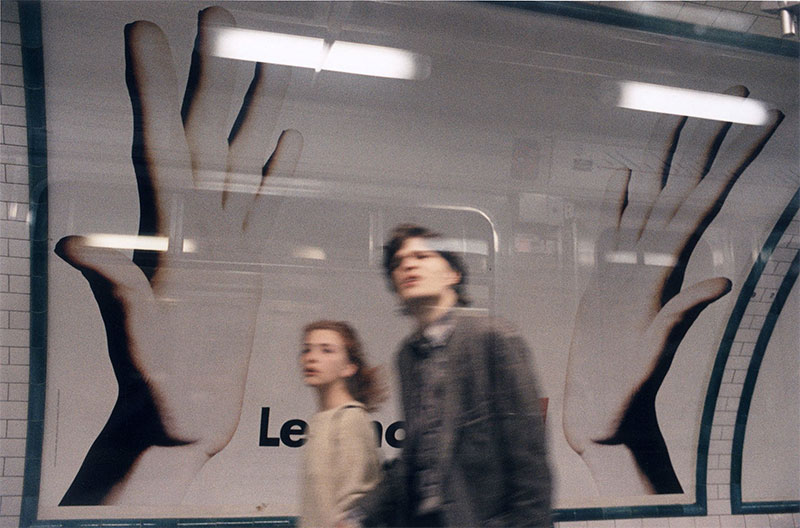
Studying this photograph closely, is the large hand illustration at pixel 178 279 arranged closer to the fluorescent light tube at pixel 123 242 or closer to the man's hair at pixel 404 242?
the fluorescent light tube at pixel 123 242

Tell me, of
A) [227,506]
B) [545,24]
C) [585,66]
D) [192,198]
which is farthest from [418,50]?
[227,506]

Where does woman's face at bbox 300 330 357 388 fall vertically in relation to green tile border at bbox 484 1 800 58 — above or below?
below

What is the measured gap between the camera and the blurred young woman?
2348mm

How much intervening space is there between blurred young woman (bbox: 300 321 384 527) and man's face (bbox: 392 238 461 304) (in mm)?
256

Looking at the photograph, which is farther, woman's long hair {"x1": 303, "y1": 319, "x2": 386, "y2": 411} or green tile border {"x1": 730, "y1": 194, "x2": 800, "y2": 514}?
green tile border {"x1": 730, "y1": 194, "x2": 800, "y2": 514}

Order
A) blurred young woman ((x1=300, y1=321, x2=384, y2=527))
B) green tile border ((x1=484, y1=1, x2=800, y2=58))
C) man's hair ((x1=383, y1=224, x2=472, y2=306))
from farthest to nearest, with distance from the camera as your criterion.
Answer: green tile border ((x1=484, y1=1, x2=800, y2=58))
man's hair ((x1=383, y1=224, x2=472, y2=306))
blurred young woman ((x1=300, y1=321, x2=384, y2=527))

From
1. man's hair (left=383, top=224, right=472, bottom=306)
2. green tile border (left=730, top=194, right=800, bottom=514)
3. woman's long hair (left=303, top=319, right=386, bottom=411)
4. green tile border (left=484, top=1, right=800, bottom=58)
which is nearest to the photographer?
woman's long hair (left=303, top=319, right=386, bottom=411)

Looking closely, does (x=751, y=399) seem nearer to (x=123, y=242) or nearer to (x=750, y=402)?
(x=750, y=402)

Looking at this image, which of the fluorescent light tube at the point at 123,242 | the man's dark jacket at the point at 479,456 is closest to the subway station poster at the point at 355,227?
the fluorescent light tube at the point at 123,242

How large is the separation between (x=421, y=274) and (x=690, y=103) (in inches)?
61.4

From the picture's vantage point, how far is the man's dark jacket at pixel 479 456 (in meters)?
2.36

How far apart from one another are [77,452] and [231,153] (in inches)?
47.3

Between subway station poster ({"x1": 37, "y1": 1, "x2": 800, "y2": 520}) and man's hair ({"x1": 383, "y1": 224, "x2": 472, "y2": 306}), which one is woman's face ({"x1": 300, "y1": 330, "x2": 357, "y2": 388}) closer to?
subway station poster ({"x1": 37, "y1": 1, "x2": 800, "y2": 520})

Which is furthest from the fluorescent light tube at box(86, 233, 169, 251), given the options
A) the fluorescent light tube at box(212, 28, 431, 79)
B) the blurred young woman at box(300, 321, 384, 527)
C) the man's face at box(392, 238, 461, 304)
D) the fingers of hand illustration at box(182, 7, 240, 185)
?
the man's face at box(392, 238, 461, 304)
